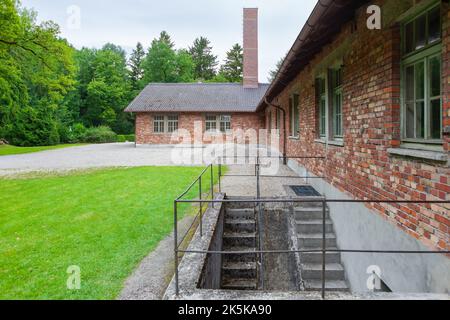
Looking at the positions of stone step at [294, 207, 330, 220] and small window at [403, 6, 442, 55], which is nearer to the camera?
small window at [403, 6, 442, 55]

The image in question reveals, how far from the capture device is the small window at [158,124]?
88.6 feet

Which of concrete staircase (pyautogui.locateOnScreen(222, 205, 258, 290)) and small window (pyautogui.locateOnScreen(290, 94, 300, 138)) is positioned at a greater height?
small window (pyautogui.locateOnScreen(290, 94, 300, 138))

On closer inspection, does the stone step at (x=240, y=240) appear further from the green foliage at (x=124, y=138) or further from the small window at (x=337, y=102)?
the green foliage at (x=124, y=138)

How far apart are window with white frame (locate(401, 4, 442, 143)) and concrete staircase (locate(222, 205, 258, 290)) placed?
305cm

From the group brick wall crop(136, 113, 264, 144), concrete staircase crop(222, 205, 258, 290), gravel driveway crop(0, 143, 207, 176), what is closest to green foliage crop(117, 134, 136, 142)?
brick wall crop(136, 113, 264, 144)

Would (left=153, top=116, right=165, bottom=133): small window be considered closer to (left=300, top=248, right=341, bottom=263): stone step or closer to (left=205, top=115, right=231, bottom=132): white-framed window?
(left=205, top=115, right=231, bottom=132): white-framed window

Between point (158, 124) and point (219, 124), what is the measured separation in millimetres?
5010

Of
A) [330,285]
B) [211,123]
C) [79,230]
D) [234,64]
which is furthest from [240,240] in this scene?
[234,64]

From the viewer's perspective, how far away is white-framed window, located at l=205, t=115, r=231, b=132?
88.8 feet

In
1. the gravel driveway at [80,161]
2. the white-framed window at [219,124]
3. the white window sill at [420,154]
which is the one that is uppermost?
the white-framed window at [219,124]

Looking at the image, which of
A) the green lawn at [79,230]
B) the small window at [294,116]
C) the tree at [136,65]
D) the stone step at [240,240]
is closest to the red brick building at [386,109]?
the stone step at [240,240]

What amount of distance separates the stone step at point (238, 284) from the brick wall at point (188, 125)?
2173 centimetres
